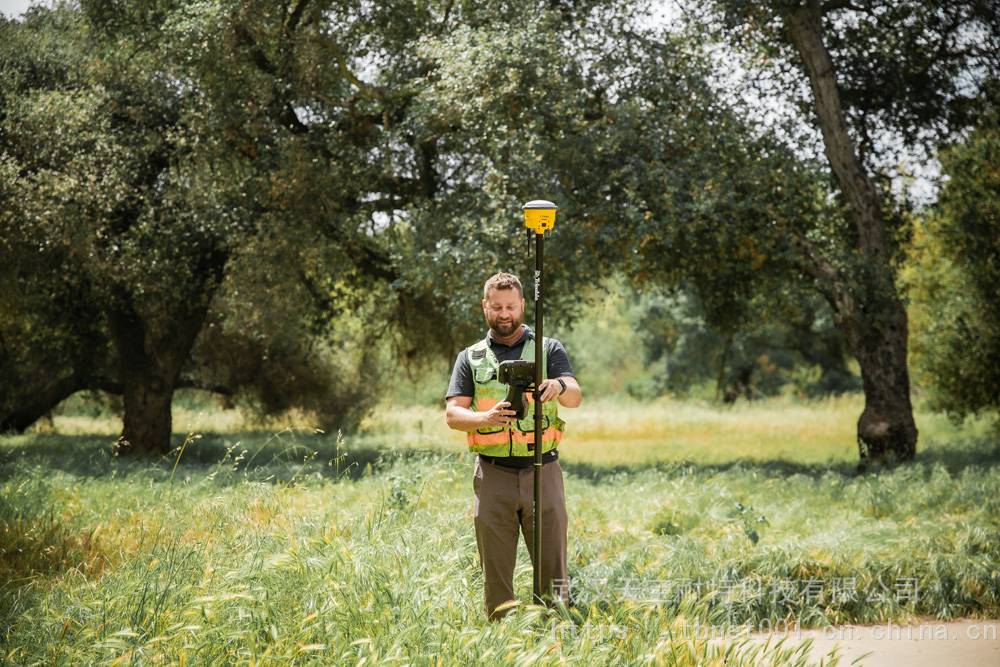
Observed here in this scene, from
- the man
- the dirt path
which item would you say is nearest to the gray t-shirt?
the man

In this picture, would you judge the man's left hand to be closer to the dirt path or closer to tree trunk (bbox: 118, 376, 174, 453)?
the dirt path

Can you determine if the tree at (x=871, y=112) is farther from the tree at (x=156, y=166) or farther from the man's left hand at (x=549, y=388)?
the man's left hand at (x=549, y=388)

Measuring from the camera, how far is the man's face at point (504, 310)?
173 inches

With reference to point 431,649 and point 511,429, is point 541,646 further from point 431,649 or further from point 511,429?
point 511,429

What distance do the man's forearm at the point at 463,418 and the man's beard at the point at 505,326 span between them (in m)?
0.43

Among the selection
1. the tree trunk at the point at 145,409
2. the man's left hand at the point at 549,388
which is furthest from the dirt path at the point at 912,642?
the tree trunk at the point at 145,409

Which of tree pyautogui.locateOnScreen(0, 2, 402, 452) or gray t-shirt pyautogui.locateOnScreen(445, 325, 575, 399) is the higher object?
tree pyautogui.locateOnScreen(0, 2, 402, 452)

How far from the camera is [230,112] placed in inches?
521

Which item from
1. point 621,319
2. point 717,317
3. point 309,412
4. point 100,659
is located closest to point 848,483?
point 717,317

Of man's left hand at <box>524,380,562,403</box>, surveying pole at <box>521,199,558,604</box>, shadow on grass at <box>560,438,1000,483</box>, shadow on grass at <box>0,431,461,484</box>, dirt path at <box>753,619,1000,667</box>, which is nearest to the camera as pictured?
surveying pole at <box>521,199,558,604</box>

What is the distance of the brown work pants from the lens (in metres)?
4.46

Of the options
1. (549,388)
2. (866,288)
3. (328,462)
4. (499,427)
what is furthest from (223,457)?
(866,288)

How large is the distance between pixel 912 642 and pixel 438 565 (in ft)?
10.3

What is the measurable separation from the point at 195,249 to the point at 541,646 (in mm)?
11755
